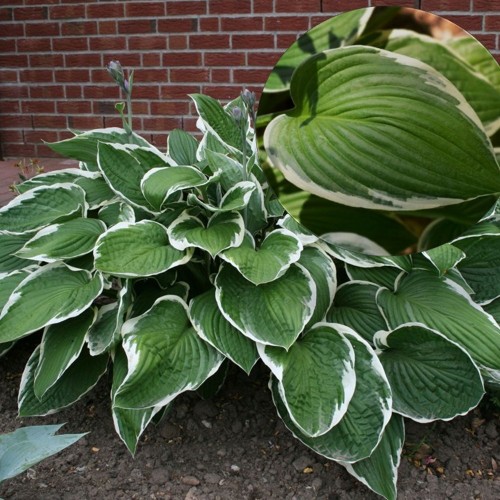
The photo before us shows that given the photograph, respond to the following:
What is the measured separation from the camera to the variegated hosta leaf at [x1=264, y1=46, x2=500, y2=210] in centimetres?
94

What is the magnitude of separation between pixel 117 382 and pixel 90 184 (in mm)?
734

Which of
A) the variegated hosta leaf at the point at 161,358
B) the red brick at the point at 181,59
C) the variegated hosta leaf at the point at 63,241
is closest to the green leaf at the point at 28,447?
the variegated hosta leaf at the point at 161,358

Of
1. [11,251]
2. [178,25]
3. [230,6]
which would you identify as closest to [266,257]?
[11,251]

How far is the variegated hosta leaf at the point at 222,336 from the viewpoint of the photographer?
1.55 metres

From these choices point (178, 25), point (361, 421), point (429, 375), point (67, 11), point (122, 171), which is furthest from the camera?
point (67, 11)

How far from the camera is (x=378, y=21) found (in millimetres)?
973

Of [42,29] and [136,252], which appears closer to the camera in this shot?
Result: [136,252]

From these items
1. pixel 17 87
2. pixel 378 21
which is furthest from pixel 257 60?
pixel 378 21

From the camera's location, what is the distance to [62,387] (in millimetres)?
1803

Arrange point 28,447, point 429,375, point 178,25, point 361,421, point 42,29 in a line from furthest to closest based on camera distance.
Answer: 1. point 42,29
2. point 178,25
3. point 429,375
4. point 361,421
5. point 28,447

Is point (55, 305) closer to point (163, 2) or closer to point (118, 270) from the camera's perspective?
point (118, 270)

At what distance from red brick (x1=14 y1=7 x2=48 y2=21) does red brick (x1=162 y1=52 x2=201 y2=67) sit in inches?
37.1

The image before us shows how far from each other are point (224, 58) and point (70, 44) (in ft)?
3.70

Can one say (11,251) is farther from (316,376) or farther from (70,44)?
(70,44)
